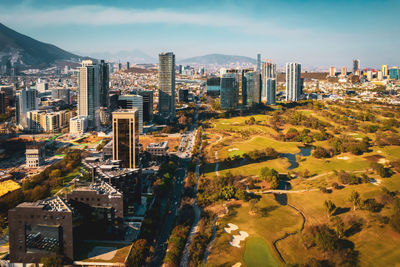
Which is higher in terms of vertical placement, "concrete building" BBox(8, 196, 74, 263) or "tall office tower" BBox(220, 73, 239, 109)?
"tall office tower" BBox(220, 73, 239, 109)

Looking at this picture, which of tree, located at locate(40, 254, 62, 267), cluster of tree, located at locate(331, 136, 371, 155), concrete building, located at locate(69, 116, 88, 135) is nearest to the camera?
tree, located at locate(40, 254, 62, 267)

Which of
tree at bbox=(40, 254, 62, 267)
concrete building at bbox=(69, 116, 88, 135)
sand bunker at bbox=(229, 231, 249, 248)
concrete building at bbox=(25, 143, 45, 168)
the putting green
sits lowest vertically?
the putting green

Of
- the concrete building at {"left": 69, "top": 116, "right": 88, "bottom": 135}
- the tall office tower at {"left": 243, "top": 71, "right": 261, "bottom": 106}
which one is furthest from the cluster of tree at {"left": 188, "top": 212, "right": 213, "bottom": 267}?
the tall office tower at {"left": 243, "top": 71, "right": 261, "bottom": 106}

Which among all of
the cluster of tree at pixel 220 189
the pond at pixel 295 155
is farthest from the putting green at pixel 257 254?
the pond at pixel 295 155

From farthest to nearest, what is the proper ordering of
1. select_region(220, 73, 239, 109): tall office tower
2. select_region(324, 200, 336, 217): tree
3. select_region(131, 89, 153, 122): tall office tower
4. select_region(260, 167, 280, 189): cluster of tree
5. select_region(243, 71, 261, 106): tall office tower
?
select_region(243, 71, 261, 106): tall office tower → select_region(220, 73, 239, 109): tall office tower → select_region(131, 89, 153, 122): tall office tower → select_region(260, 167, 280, 189): cluster of tree → select_region(324, 200, 336, 217): tree

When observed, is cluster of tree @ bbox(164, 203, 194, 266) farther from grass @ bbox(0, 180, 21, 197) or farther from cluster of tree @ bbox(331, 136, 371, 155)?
cluster of tree @ bbox(331, 136, 371, 155)

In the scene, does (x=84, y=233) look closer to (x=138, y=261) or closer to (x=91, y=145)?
(x=138, y=261)

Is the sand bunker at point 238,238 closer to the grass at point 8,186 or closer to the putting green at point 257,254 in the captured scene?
the putting green at point 257,254
